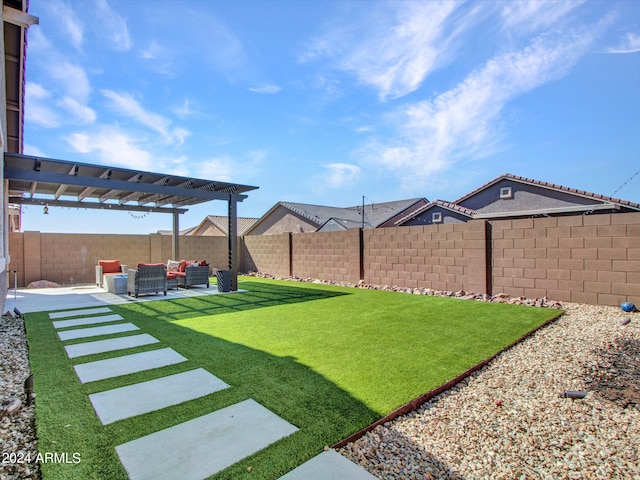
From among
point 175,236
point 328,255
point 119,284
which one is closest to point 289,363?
point 119,284

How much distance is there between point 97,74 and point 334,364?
8.78 meters

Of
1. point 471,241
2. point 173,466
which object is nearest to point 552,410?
point 173,466

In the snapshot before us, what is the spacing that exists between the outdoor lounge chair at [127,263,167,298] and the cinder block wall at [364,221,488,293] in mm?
6449

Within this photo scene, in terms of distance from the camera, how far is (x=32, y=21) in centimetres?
475

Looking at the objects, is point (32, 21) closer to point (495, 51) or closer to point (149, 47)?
point (149, 47)

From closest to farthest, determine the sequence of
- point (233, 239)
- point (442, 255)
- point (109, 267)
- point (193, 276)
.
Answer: point (442, 255)
point (233, 239)
point (193, 276)
point (109, 267)

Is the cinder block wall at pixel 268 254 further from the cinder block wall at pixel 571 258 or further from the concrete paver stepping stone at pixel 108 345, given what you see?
the concrete paver stepping stone at pixel 108 345

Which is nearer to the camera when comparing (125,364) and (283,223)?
(125,364)

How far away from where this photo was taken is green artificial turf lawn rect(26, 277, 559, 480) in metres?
2.36

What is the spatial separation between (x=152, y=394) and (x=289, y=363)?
1.46 metres

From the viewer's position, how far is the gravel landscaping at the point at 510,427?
2150mm

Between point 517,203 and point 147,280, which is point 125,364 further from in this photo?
point 517,203

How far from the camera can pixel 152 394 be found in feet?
10.2

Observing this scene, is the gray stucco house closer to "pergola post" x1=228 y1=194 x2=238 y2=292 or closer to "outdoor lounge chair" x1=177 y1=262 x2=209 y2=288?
"pergola post" x1=228 y1=194 x2=238 y2=292
